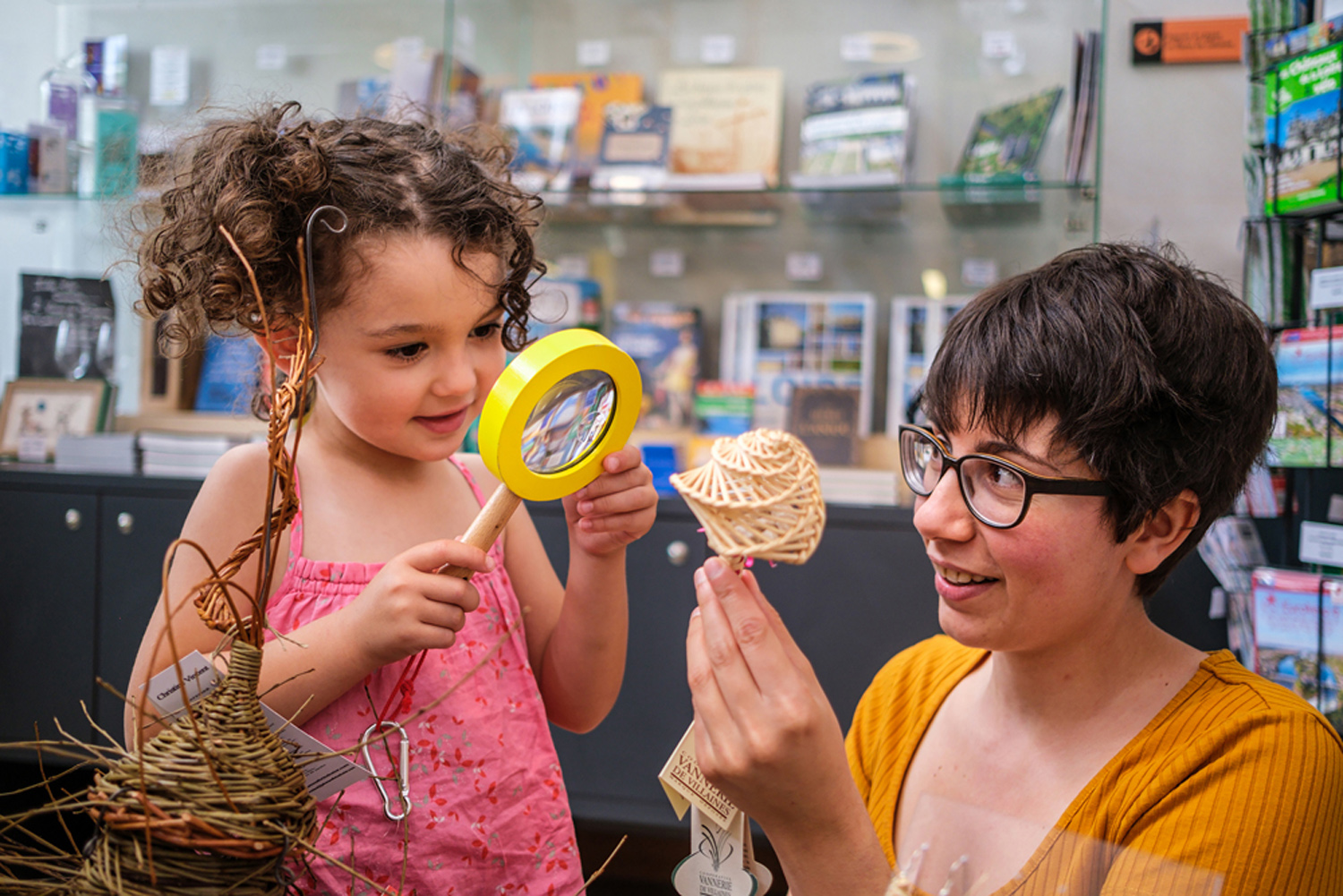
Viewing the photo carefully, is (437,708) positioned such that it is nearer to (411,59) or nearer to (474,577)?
(474,577)

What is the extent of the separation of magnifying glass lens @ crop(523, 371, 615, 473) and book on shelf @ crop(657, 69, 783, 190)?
1.82m

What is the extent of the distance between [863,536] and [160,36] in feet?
8.62

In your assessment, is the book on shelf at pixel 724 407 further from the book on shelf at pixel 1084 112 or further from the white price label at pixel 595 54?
the white price label at pixel 595 54

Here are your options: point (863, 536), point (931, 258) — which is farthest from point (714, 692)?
point (931, 258)

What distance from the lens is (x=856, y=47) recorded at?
268 cm

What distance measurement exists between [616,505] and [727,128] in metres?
1.90

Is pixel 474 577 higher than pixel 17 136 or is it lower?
lower

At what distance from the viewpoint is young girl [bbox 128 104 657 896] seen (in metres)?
0.95

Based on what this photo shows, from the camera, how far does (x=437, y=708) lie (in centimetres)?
103

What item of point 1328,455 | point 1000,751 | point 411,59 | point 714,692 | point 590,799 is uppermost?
point 411,59

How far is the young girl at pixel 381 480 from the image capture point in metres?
0.95

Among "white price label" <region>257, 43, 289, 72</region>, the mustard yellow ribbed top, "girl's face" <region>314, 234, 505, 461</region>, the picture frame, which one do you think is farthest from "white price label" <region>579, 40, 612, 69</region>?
the mustard yellow ribbed top

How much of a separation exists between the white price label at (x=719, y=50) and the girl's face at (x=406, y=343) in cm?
202

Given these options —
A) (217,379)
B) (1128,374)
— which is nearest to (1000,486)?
(1128,374)
